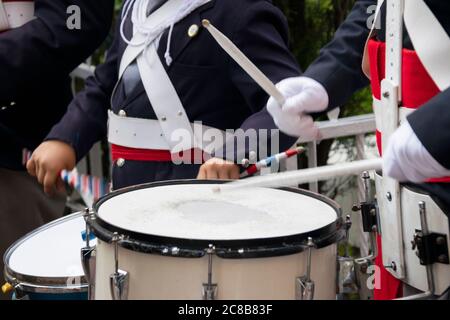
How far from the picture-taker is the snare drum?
1.93m

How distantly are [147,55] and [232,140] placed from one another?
1.22ft

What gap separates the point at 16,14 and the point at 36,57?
0.21m

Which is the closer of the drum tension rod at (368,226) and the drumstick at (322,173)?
the drumstick at (322,173)

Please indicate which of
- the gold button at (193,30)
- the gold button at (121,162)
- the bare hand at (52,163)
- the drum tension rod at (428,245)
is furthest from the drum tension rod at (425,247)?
the bare hand at (52,163)

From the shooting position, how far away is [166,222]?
1604 millimetres

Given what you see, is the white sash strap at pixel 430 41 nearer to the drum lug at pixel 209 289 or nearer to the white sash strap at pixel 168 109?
the drum lug at pixel 209 289

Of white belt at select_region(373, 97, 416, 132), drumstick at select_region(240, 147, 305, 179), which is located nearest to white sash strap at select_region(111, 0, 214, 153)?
drumstick at select_region(240, 147, 305, 179)

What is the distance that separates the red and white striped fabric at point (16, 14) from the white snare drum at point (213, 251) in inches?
57.8

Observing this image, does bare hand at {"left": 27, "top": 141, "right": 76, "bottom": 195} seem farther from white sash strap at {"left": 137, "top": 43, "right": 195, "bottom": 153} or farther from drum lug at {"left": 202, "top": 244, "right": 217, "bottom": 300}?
drum lug at {"left": 202, "top": 244, "right": 217, "bottom": 300}

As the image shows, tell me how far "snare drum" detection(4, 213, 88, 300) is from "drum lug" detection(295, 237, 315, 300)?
0.62 metres

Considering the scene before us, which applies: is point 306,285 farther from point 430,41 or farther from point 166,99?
point 166,99

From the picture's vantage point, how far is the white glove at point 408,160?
55.6 inches
